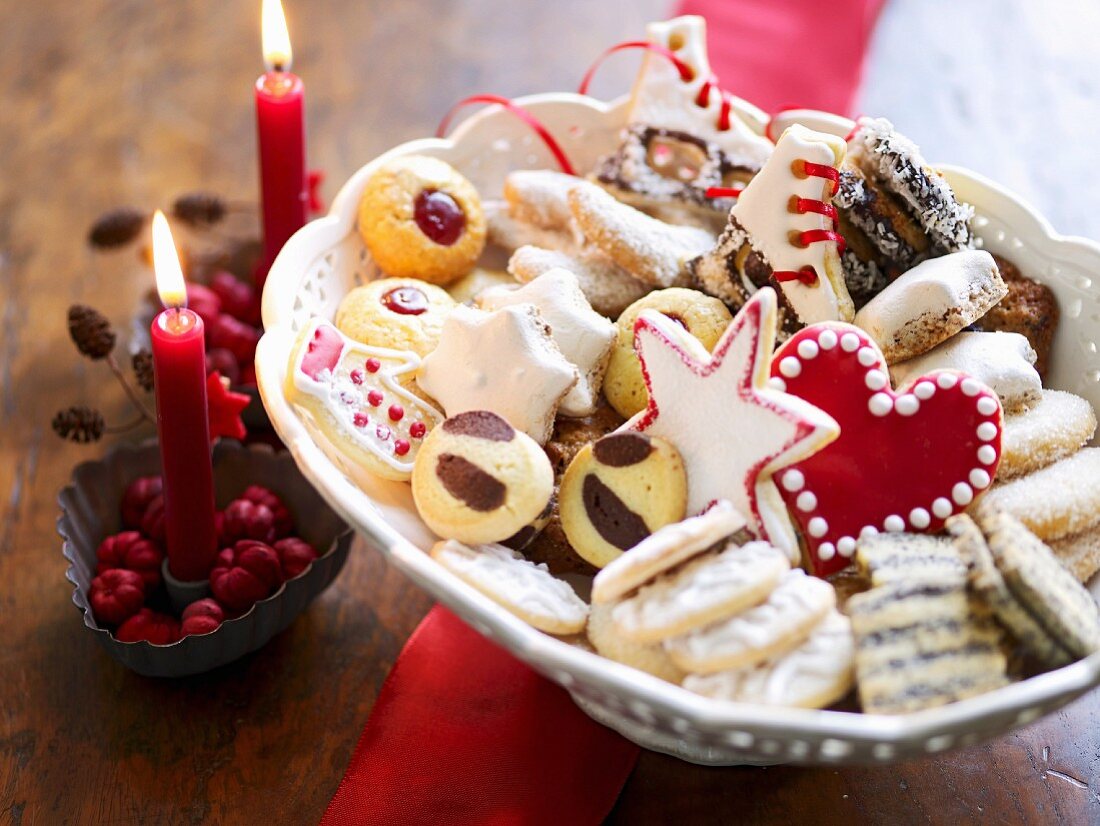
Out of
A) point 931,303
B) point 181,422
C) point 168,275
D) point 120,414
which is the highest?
point 931,303

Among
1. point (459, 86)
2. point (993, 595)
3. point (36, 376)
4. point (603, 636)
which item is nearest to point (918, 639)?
point (993, 595)

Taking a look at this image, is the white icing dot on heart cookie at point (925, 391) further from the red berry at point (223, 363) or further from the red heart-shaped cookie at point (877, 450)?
the red berry at point (223, 363)

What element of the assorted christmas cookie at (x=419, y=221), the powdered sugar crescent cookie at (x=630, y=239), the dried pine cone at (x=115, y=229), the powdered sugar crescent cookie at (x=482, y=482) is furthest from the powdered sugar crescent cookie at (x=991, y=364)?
the dried pine cone at (x=115, y=229)

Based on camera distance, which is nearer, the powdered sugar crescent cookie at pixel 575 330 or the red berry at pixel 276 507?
the powdered sugar crescent cookie at pixel 575 330

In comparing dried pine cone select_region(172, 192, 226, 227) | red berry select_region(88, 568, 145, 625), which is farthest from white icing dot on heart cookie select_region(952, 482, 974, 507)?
dried pine cone select_region(172, 192, 226, 227)

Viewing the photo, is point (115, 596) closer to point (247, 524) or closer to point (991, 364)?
point (247, 524)

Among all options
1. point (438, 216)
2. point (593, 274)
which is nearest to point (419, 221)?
point (438, 216)

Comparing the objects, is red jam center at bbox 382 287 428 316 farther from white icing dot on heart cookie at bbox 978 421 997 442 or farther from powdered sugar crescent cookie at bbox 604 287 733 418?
white icing dot on heart cookie at bbox 978 421 997 442
